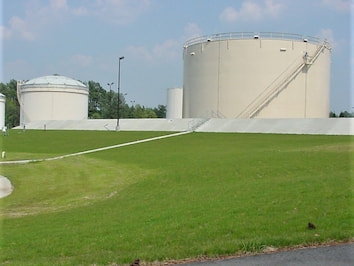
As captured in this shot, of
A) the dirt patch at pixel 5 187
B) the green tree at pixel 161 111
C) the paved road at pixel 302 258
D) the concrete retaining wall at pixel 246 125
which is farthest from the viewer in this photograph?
the green tree at pixel 161 111

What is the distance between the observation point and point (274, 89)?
47.3 m

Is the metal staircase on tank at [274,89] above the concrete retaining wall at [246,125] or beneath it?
above

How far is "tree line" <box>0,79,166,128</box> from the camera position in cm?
9981

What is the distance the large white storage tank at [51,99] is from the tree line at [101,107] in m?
21.4

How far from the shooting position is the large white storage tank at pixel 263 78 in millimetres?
47438

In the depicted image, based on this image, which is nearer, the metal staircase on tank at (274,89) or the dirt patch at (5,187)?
the dirt patch at (5,187)

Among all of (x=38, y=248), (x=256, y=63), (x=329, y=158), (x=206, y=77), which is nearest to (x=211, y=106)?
(x=206, y=77)

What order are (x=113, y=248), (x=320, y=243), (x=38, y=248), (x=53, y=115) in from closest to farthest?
(x=320, y=243) < (x=113, y=248) < (x=38, y=248) < (x=53, y=115)

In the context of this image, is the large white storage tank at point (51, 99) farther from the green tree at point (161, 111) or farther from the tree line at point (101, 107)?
the green tree at point (161, 111)

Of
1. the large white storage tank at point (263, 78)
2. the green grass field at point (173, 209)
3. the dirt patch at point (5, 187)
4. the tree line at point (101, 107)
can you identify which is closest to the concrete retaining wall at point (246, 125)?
the large white storage tank at point (263, 78)

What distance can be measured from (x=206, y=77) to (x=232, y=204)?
4088cm

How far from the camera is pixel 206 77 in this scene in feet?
163

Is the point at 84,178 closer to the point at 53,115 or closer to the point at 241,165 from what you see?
the point at 241,165

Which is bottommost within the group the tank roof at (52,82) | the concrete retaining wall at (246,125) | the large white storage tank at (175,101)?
the concrete retaining wall at (246,125)
